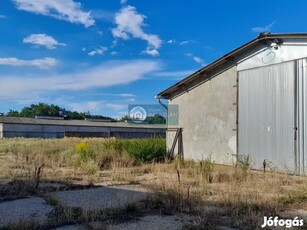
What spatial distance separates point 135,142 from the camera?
16406 millimetres

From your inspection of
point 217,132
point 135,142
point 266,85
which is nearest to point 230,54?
point 266,85

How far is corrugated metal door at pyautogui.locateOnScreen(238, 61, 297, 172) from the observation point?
11.2m

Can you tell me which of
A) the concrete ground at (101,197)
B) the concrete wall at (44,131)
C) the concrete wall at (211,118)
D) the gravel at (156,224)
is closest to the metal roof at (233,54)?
the concrete wall at (211,118)

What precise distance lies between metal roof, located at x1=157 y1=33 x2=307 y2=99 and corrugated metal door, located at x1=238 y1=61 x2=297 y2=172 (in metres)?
0.85

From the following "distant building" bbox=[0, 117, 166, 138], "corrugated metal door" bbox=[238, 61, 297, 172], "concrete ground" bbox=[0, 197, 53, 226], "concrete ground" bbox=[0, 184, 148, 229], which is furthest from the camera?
"distant building" bbox=[0, 117, 166, 138]

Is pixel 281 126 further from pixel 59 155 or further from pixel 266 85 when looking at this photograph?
pixel 59 155

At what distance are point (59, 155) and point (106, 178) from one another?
6771 millimetres

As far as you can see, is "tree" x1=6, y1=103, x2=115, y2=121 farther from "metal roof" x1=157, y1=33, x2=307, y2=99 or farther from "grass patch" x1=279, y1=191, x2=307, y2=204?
"grass patch" x1=279, y1=191, x2=307, y2=204

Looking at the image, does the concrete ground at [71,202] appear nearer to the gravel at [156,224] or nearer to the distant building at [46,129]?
the gravel at [156,224]

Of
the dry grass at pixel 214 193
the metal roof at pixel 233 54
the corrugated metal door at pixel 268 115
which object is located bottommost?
the dry grass at pixel 214 193

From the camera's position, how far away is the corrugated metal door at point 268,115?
11.2 meters

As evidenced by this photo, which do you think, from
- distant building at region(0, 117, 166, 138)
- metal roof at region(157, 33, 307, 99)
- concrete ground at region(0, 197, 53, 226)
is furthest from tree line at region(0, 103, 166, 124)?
concrete ground at region(0, 197, 53, 226)

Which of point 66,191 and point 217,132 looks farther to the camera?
point 217,132

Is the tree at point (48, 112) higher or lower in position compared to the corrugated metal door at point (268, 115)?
higher
